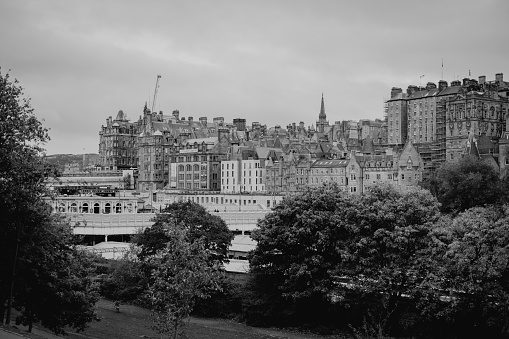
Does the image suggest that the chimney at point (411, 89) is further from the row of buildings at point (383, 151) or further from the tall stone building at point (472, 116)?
the tall stone building at point (472, 116)

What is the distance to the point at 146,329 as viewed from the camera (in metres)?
55.3

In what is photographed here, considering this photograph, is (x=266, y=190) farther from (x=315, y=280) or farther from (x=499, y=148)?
(x=315, y=280)

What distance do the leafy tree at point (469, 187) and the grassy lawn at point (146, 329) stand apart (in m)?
59.9

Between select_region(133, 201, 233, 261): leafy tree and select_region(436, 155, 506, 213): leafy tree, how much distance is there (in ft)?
169

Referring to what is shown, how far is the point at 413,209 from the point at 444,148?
365 feet

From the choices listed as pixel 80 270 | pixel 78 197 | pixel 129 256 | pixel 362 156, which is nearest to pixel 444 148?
pixel 362 156

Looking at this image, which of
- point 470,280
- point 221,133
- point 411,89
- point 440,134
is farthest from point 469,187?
point 221,133

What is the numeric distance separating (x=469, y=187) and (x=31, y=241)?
84.7 metres

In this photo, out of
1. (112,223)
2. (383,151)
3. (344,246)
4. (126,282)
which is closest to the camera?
(344,246)

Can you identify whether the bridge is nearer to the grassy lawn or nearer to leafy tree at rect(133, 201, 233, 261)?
leafy tree at rect(133, 201, 233, 261)

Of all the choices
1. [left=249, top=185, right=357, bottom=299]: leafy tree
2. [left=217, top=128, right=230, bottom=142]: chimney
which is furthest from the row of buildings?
[left=249, top=185, right=357, bottom=299]: leafy tree

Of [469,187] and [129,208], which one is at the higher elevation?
[469,187]

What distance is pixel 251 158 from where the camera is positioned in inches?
7028

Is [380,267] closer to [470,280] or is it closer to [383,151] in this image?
[470,280]
